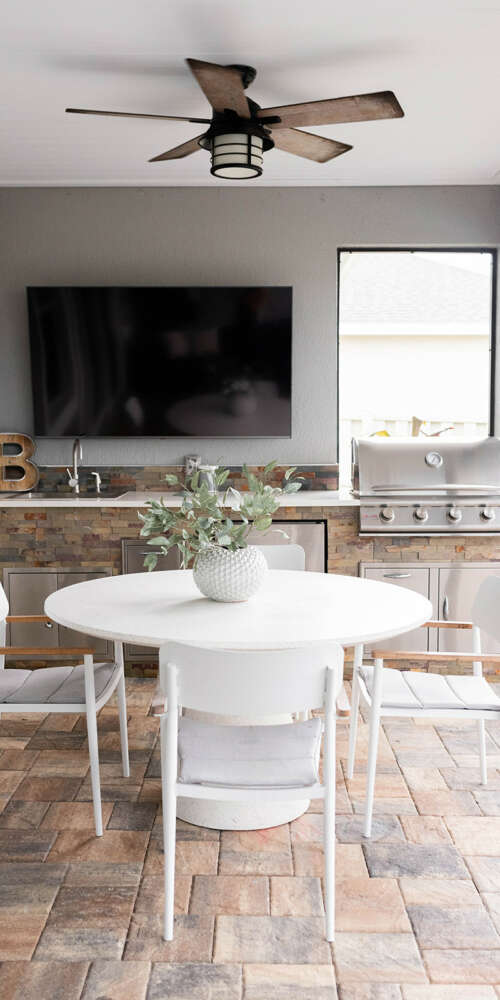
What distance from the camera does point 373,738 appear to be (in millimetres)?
2426

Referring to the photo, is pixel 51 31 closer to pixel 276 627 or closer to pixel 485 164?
pixel 276 627

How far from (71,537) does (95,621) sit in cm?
175

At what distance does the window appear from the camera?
14.9 ft

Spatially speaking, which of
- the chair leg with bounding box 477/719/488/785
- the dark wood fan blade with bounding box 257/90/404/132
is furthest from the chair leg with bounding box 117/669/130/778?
the dark wood fan blade with bounding box 257/90/404/132

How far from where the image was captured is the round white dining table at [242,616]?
2158mm

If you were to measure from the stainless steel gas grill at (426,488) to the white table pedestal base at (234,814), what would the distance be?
163cm

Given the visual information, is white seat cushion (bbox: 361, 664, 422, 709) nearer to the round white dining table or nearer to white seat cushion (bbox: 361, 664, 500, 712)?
white seat cushion (bbox: 361, 664, 500, 712)

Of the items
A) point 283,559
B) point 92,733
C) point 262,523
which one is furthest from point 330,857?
point 283,559

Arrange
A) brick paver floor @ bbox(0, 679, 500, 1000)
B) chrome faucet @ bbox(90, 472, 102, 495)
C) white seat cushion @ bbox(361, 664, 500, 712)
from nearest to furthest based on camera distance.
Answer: brick paver floor @ bbox(0, 679, 500, 1000) → white seat cushion @ bbox(361, 664, 500, 712) → chrome faucet @ bbox(90, 472, 102, 495)

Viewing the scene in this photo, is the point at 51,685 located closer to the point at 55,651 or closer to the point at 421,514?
the point at 55,651

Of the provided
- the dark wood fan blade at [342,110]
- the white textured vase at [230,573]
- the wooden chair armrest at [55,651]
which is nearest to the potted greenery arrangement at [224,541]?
the white textured vase at [230,573]

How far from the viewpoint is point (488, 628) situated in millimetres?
2664

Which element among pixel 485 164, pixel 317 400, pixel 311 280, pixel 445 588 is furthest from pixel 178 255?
pixel 445 588

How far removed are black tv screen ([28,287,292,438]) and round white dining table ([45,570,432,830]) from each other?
5.45 ft
